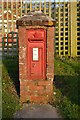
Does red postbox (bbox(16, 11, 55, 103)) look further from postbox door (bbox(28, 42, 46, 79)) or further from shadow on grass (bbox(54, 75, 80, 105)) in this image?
shadow on grass (bbox(54, 75, 80, 105))

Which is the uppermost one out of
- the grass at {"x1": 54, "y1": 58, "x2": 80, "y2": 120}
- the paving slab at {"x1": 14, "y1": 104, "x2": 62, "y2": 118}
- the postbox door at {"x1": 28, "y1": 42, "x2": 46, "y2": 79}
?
the postbox door at {"x1": 28, "y1": 42, "x2": 46, "y2": 79}

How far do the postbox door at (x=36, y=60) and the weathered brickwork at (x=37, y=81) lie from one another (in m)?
0.09

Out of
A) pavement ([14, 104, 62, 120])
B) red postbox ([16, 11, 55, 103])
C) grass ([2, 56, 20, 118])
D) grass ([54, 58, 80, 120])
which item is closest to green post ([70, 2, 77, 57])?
grass ([54, 58, 80, 120])

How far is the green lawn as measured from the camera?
592 centimetres

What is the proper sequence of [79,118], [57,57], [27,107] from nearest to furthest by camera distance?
[79,118] → [27,107] → [57,57]

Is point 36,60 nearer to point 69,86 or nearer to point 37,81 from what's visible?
point 37,81

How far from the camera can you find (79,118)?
217 inches

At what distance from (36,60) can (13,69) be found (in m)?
1.80

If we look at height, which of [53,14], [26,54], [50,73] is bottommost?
[50,73]

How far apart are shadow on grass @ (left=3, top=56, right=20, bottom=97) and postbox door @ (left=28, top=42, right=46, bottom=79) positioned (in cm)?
63

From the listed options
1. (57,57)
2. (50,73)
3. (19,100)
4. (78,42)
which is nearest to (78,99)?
(50,73)

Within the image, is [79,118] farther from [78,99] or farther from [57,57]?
[57,57]

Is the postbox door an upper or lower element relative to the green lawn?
upper

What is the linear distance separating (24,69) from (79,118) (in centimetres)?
167
